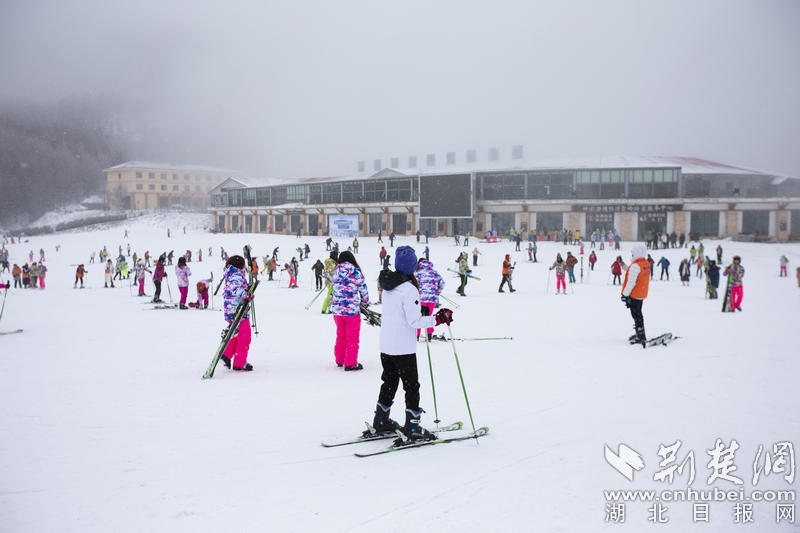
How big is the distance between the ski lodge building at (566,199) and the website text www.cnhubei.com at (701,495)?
3615 centimetres

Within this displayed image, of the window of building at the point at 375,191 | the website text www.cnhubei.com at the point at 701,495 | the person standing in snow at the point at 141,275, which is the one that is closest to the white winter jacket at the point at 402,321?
the website text www.cnhubei.com at the point at 701,495

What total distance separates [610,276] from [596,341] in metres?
16.9

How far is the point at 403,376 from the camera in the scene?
4.51 meters

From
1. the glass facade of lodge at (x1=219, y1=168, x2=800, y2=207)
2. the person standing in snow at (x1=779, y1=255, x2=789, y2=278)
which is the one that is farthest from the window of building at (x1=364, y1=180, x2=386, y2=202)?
the person standing in snow at (x1=779, y1=255, x2=789, y2=278)

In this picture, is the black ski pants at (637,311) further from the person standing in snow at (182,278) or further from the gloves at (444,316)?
the person standing in snow at (182,278)

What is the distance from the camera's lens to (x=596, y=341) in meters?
9.46

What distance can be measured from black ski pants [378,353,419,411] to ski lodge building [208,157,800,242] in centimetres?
3669

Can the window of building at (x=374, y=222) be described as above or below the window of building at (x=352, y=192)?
below

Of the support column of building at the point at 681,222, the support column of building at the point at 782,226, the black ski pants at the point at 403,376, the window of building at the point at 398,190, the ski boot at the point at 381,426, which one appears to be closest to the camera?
the black ski pants at the point at 403,376

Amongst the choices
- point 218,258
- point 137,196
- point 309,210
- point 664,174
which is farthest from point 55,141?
point 664,174

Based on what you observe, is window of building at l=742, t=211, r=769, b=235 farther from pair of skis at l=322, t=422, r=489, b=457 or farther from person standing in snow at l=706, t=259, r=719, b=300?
pair of skis at l=322, t=422, r=489, b=457

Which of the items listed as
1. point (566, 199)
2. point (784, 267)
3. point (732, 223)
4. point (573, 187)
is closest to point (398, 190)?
point (566, 199)

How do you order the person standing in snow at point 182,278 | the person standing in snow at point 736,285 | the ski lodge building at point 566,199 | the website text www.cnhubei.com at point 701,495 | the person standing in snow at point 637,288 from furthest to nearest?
the ski lodge building at point 566,199 → the person standing in snow at point 182,278 → the person standing in snow at point 736,285 → the person standing in snow at point 637,288 → the website text www.cnhubei.com at point 701,495

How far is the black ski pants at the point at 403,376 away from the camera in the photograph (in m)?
4.50
